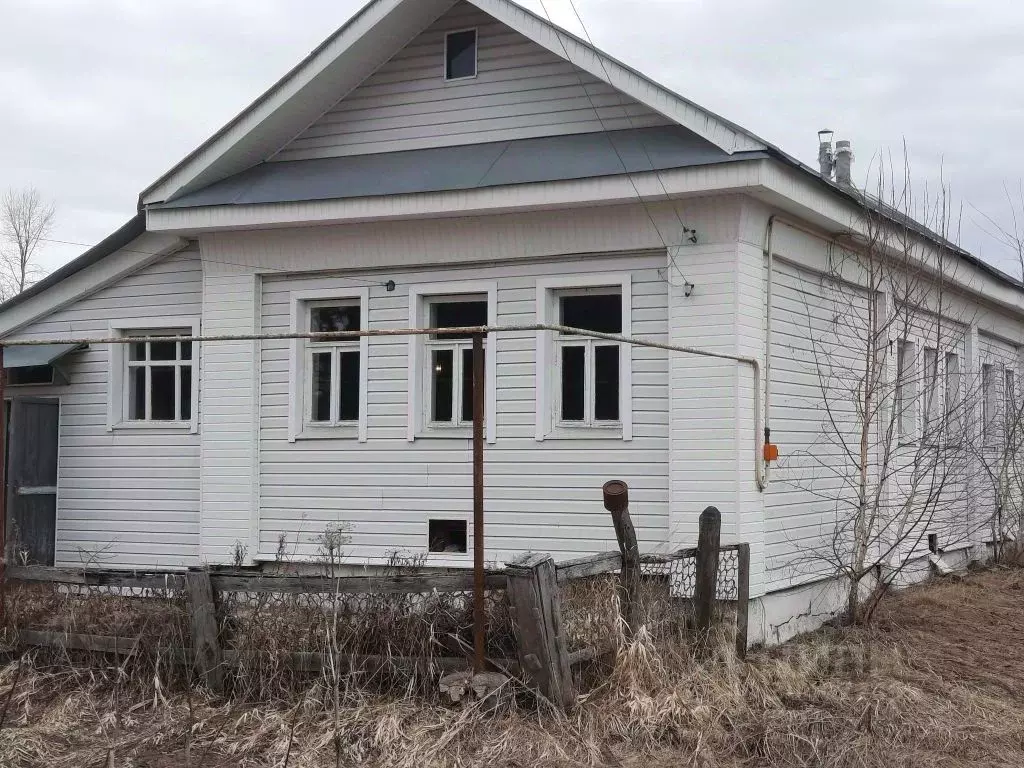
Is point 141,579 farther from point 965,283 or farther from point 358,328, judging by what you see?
point 965,283

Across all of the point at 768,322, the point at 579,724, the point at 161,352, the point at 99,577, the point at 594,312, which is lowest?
the point at 579,724

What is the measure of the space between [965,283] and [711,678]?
27.1ft

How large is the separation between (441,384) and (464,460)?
0.81 m

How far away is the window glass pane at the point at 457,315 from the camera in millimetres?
11586

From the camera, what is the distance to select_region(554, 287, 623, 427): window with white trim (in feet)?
36.0

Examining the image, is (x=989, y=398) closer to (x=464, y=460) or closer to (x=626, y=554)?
(x=464, y=460)

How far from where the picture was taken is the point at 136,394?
13430 mm

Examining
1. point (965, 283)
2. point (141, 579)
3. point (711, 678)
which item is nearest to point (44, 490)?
point (141, 579)

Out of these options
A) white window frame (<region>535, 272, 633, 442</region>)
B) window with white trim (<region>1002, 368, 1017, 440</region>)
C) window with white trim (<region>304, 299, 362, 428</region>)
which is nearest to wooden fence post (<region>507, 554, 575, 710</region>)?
white window frame (<region>535, 272, 633, 442</region>)

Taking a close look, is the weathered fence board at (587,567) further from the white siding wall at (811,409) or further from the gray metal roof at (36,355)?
the gray metal roof at (36,355)

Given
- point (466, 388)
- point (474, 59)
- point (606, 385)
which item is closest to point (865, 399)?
→ point (606, 385)

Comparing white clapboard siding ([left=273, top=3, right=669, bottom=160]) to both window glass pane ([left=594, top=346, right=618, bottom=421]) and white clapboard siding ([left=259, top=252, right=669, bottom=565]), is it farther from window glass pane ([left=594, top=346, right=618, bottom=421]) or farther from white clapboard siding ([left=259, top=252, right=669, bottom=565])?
window glass pane ([left=594, top=346, right=618, bottom=421])

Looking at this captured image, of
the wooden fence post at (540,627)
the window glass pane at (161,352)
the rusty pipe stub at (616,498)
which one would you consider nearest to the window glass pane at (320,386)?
the window glass pane at (161,352)

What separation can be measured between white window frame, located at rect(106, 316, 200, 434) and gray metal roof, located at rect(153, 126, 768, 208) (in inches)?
58.2
